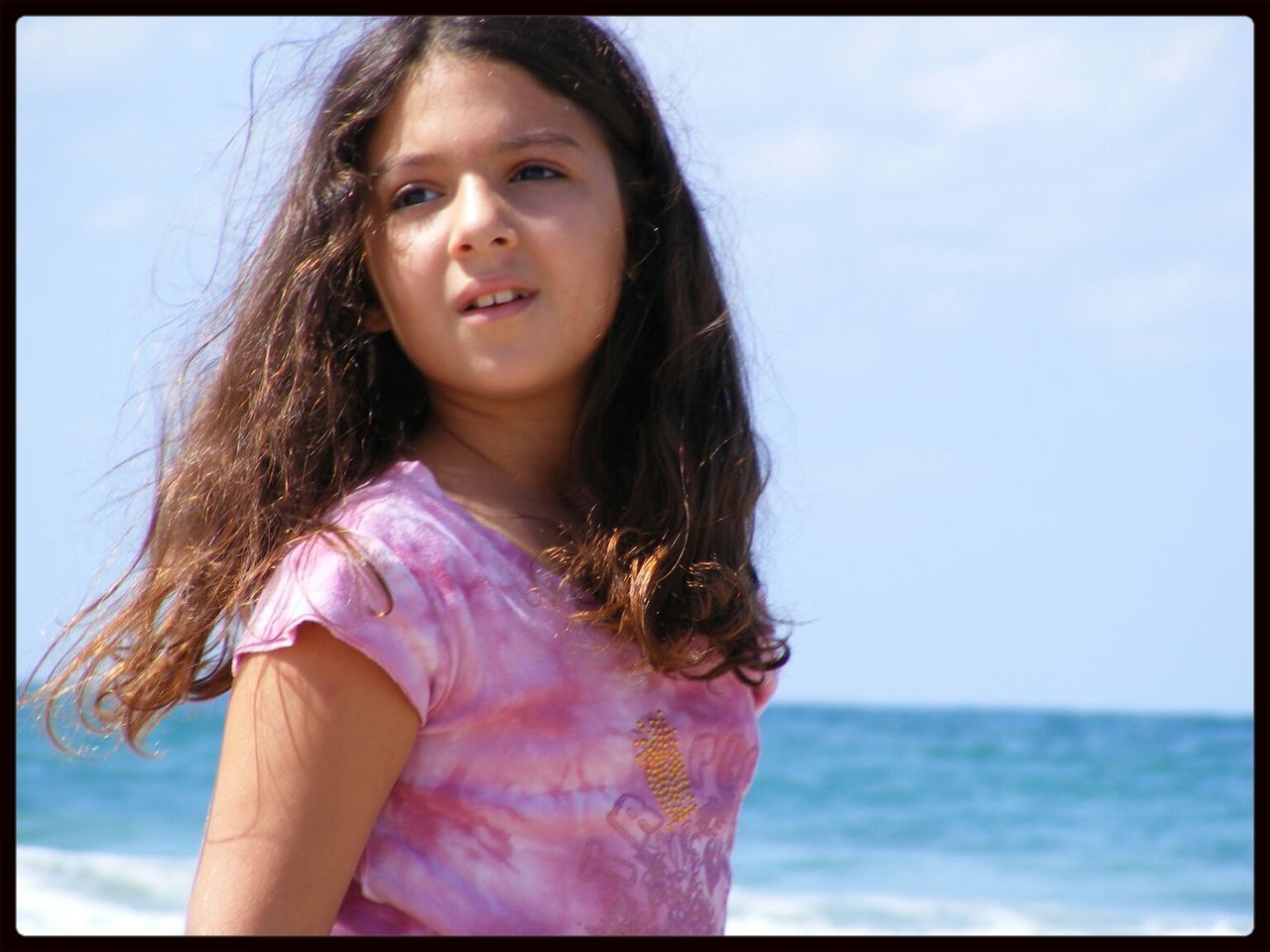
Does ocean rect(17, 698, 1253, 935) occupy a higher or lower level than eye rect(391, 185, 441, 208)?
higher

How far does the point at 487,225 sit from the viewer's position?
5.18ft

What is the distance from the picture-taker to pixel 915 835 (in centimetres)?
1076

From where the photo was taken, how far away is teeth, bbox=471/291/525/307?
161 cm

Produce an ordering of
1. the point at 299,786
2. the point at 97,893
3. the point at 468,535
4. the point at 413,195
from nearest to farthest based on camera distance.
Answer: the point at 299,786 → the point at 468,535 → the point at 413,195 → the point at 97,893

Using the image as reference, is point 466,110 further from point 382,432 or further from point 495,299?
point 382,432

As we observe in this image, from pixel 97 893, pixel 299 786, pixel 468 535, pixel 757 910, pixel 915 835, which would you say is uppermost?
pixel 915 835

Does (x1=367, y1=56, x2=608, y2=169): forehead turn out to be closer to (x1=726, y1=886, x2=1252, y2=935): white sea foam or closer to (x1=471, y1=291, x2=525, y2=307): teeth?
(x1=471, y1=291, x2=525, y2=307): teeth

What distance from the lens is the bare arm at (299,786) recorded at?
1.38 metres

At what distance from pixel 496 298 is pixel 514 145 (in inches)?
6.2

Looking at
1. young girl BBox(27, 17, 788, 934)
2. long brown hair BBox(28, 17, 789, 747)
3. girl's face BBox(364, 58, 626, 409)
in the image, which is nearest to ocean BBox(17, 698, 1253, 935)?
long brown hair BBox(28, 17, 789, 747)

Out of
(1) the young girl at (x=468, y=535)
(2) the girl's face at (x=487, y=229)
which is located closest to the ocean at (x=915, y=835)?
(1) the young girl at (x=468, y=535)

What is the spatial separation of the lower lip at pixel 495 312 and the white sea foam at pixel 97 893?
16.0ft

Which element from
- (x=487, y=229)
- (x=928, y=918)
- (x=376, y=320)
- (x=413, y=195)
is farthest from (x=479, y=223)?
(x=928, y=918)

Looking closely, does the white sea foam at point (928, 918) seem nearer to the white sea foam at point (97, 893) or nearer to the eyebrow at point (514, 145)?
the white sea foam at point (97, 893)
